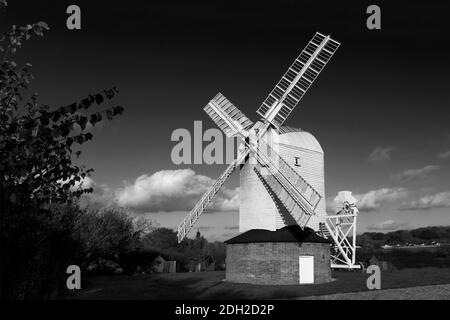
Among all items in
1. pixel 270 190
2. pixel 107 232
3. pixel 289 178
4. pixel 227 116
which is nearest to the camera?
A: pixel 289 178

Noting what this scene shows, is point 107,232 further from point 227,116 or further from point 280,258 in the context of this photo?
point 280,258

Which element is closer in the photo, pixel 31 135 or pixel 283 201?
pixel 31 135

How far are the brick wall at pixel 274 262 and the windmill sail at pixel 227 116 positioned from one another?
8.21m

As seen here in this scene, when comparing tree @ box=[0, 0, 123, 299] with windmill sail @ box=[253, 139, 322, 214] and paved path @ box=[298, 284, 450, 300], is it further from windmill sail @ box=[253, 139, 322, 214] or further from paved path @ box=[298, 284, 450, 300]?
windmill sail @ box=[253, 139, 322, 214]

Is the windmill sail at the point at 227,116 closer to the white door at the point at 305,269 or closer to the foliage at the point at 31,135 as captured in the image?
the white door at the point at 305,269

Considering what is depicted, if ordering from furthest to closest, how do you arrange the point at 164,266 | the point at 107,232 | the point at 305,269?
the point at 164,266
the point at 107,232
the point at 305,269

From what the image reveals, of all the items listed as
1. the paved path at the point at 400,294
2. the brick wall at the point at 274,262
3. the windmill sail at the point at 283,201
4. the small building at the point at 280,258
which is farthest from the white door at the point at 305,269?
the paved path at the point at 400,294

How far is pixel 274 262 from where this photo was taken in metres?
27.7

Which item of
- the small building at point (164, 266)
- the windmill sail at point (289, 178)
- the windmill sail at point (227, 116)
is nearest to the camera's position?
the windmill sail at point (289, 178)

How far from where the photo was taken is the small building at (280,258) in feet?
90.7

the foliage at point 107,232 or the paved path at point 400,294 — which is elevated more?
the foliage at point 107,232

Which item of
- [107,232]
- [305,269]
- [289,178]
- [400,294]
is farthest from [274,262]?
[107,232]

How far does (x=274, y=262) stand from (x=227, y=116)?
1111 cm

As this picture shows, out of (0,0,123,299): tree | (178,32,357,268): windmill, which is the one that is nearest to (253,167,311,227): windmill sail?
(178,32,357,268): windmill
